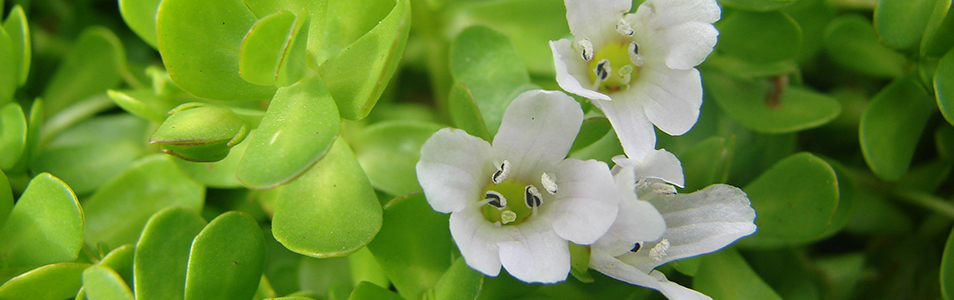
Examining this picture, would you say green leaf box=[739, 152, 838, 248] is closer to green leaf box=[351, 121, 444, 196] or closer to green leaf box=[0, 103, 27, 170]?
green leaf box=[351, 121, 444, 196]

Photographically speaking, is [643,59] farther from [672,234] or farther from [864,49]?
[864,49]

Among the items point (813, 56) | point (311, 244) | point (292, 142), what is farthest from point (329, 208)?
point (813, 56)

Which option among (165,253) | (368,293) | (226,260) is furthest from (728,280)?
(165,253)

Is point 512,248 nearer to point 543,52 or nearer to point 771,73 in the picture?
point 543,52

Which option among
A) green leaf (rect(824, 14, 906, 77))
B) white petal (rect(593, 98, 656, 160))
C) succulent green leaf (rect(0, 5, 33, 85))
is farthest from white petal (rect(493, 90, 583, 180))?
succulent green leaf (rect(0, 5, 33, 85))

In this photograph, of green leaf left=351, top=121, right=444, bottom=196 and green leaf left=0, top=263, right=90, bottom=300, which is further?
green leaf left=351, top=121, right=444, bottom=196
